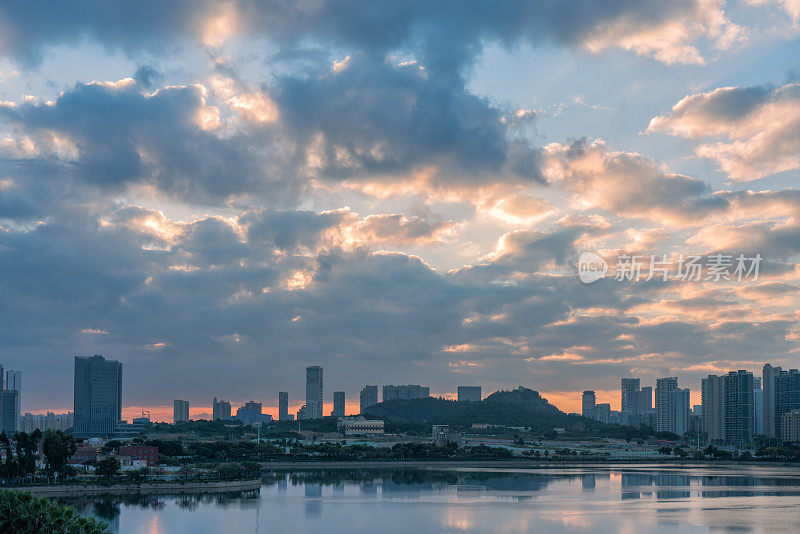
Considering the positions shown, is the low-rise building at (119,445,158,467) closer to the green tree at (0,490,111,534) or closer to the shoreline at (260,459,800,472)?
the shoreline at (260,459,800,472)

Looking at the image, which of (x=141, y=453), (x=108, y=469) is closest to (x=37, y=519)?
(x=108, y=469)

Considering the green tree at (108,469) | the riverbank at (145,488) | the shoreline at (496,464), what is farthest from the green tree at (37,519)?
the shoreline at (496,464)

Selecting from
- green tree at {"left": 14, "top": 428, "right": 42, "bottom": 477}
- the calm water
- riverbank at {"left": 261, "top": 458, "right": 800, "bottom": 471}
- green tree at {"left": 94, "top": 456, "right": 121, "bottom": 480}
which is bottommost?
riverbank at {"left": 261, "top": 458, "right": 800, "bottom": 471}

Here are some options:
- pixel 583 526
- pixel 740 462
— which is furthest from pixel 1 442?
pixel 740 462

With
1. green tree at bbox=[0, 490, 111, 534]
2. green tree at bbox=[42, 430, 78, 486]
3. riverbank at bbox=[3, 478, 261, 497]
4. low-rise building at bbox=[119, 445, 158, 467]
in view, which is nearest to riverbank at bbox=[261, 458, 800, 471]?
low-rise building at bbox=[119, 445, 158, 467]

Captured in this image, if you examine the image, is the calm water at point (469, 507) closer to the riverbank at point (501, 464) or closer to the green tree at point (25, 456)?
the green tree at point (25, 456)

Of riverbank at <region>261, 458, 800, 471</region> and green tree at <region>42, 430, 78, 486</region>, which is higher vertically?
green tree at <region>42, 430, 78, 486</region>

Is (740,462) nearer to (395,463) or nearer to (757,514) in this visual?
(395,463)
